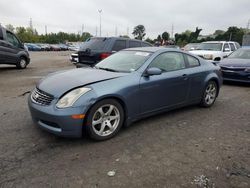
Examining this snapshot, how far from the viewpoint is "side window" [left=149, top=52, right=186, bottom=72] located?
14.1 feet

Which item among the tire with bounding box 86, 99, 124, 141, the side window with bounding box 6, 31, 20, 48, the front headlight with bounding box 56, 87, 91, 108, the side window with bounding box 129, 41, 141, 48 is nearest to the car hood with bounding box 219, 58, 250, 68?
the side window with bounding box 129, 41, 141, 48

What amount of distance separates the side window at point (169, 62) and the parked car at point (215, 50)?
7.92 m

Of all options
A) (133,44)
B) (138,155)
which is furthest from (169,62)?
(133,44)

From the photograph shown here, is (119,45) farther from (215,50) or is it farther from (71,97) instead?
(71,97)

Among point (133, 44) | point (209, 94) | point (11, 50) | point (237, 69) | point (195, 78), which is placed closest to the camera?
point (195, 78)

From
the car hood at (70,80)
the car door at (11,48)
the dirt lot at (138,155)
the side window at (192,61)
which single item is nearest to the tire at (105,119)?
the dirt lot at (138,155)

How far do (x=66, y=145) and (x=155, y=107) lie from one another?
1.74 metres

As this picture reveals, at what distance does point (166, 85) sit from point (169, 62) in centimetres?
57

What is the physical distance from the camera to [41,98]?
11.3 feet

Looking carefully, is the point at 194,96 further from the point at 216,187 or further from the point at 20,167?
the point at 20,167

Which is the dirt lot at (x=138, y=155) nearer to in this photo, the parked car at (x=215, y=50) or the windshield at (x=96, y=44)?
the windshield at (x=96, y=44)

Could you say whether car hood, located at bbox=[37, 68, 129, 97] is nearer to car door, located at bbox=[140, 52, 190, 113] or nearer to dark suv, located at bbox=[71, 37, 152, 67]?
car door, located at bbox=[140, 52, 190, 113]

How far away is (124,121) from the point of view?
380 cm

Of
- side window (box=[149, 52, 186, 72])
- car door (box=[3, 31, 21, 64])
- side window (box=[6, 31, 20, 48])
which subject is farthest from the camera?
side window (box=[6, 31, 20, 48])
